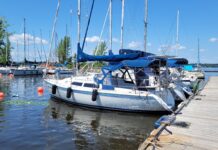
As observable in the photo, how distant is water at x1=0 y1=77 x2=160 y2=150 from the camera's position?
1012 cm

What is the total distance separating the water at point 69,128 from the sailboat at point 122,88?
1.79 ft

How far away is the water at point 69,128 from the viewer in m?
10.1

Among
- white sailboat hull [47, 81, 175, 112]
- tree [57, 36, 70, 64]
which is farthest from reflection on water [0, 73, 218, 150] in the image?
tree [57, 36, 70, 64]

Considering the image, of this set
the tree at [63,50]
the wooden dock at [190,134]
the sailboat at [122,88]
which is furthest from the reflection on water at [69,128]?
the tree at [63,50]

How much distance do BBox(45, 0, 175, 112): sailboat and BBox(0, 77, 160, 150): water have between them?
54cm

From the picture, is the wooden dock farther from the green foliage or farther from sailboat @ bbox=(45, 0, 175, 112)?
the green foliage

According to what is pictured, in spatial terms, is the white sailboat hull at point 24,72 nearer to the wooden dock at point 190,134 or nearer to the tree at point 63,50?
the tree at point 63,50

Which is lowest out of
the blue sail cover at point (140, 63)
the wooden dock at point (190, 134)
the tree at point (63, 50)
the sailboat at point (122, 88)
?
the wooden dock at point (190, 134)

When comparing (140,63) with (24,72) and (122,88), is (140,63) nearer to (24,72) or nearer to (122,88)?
(122,88)

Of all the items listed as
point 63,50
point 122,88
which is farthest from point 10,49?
point 122,88

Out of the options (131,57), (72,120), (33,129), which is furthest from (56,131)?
(131,57)

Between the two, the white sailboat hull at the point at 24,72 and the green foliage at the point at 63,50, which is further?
the green foliage at the point at 63,50

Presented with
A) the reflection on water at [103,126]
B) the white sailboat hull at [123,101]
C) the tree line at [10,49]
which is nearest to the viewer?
the reflection on water at [103,126]

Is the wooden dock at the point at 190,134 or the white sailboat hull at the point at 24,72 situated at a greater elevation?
the white sailboat hull at the point at 24,72
